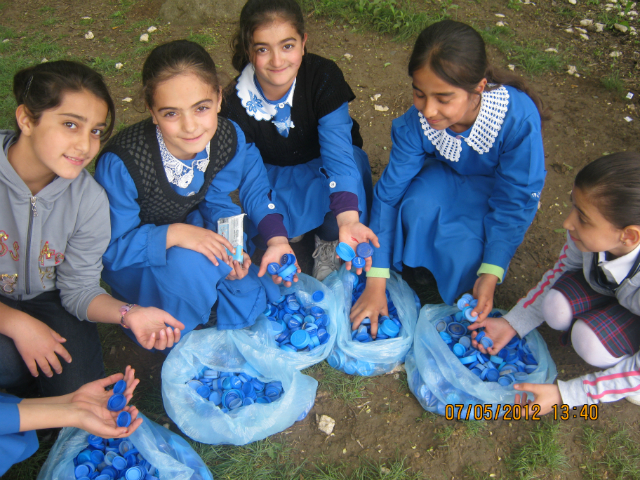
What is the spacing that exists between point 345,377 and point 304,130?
4.45 ft

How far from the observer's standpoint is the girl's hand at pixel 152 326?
6.19 feet

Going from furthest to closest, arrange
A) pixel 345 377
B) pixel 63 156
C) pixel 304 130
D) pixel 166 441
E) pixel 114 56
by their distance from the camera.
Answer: pixel 114 56
pixel 304 130
pixel 345 377
pixel 166 441
pixel 63 156

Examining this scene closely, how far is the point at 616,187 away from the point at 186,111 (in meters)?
1.70

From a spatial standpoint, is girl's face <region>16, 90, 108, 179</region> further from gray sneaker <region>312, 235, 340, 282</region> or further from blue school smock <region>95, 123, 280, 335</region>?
gray sneaker <region>312, 235, 340, 282</region>

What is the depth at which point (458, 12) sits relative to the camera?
16.0ft

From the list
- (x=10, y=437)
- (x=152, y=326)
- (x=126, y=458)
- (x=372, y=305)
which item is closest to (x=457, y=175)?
(x=372, y=305)

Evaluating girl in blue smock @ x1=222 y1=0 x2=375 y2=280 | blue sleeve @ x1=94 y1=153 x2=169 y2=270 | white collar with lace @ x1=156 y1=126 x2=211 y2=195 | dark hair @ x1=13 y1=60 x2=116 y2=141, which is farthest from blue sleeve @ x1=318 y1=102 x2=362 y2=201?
dark hair @ x1=13 y1=60 x2=116 y2=141

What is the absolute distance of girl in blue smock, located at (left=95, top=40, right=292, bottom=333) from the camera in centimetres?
196

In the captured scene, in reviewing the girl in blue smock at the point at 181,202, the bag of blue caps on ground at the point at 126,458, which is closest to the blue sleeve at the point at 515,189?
the girl in blue smock at the point at 181,202

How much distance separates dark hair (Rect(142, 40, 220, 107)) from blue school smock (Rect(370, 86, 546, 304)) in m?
1.03

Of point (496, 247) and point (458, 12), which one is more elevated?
point (458, 12)

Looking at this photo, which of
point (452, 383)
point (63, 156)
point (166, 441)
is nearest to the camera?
point (63, 156)

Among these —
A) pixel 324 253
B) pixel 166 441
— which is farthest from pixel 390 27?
pixel 166 441

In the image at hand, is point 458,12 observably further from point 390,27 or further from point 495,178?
point 495,178
